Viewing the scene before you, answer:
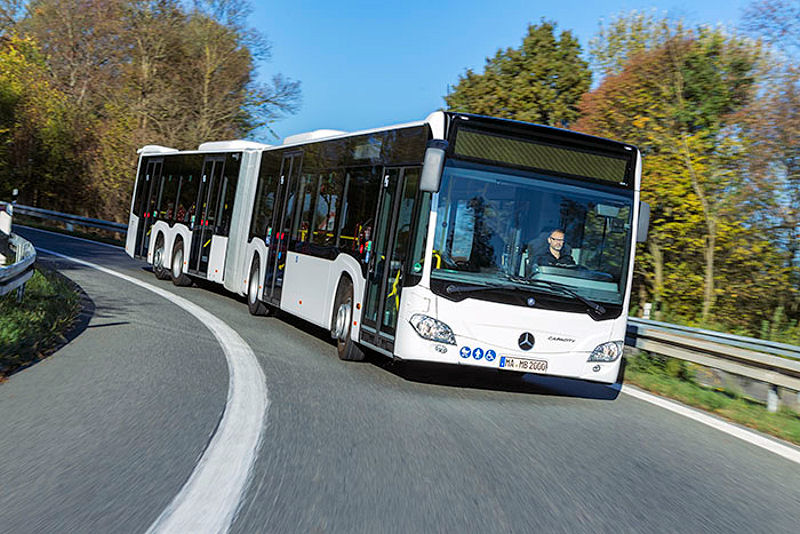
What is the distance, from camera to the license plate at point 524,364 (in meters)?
9.15

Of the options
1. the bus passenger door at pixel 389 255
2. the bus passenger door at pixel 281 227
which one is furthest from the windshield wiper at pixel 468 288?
the bus passenger door at pixel 281 227

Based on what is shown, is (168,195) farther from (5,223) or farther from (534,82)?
(534,82)

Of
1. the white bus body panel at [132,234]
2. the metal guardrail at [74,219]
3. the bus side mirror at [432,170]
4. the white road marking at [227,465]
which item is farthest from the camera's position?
the metal guardrail at [74,219]

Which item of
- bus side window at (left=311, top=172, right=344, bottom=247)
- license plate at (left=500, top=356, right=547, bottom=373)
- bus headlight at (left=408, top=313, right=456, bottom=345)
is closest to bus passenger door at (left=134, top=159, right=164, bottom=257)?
bus side window at (left=311, top=172, right=344, bottom=247)

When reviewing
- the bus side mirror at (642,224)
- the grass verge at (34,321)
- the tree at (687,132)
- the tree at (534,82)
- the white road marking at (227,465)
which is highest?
the tree at (534,82)

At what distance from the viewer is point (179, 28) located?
40.2 m

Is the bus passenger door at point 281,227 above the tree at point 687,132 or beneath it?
beneath

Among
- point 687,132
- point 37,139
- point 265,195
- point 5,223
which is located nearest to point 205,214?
point 265,195

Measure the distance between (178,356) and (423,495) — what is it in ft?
18.4

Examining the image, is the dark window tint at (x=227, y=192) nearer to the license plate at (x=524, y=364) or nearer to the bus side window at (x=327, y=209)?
the bus side window at (x=327, y=209)

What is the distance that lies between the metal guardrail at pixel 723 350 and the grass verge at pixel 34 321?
799 centimetres

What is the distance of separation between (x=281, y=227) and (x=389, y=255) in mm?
5500

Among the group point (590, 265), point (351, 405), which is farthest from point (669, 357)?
point (351, 405)

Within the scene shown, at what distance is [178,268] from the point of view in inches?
819
